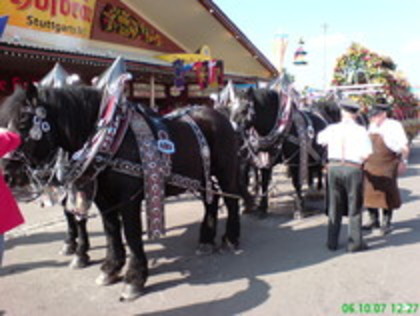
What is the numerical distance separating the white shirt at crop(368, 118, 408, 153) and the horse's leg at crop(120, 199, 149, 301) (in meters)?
3.16

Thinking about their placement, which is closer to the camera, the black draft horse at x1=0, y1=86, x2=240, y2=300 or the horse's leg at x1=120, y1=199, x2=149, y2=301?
the black draft horse at x1=0, y1=86, x2=240, y2=300

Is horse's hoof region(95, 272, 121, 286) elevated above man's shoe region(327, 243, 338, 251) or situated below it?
below

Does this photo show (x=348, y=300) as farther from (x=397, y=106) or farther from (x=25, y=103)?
(x=397, y=106)

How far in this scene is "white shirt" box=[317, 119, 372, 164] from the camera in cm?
393

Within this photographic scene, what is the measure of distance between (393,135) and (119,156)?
130 inches

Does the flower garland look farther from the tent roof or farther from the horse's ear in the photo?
the horse's ear

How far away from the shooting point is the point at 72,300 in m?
3.18

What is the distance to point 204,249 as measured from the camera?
4.16 m

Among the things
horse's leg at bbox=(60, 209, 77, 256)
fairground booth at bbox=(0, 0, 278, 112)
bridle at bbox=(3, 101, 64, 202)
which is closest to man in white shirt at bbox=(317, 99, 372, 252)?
bridle at bbox=(3, 101, 64, 202)

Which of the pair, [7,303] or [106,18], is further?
[106,18]

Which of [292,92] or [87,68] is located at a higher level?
[87,68]

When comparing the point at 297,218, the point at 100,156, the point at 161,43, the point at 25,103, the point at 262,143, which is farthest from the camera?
the point at 161,43

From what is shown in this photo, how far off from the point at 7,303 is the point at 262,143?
3419 mm

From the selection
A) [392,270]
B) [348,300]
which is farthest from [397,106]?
[348,300]
